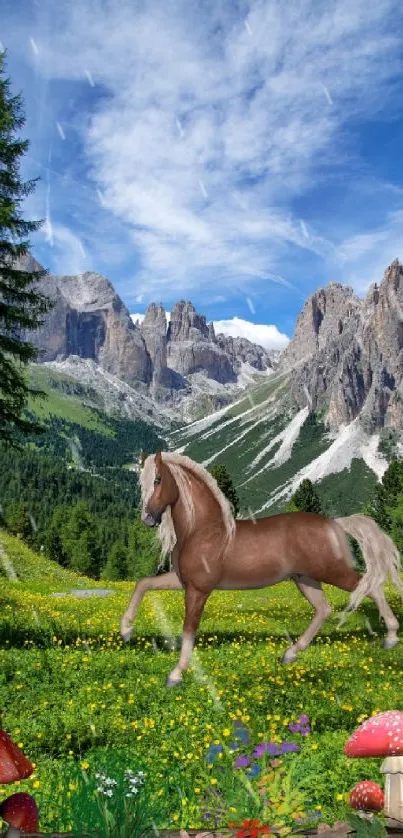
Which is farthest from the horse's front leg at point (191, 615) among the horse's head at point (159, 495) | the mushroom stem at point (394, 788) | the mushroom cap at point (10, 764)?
the mushroom cap at point (10, 764)

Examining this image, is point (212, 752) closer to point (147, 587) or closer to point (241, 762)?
point (241, 762)

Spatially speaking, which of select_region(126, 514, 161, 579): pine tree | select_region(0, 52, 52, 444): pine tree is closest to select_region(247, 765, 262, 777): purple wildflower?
select_region(0, 52, 52, 444): pine tree

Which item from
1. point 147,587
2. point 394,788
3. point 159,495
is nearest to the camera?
point 394,788

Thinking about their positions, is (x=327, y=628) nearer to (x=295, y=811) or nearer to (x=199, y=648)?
(x=199, y=648)

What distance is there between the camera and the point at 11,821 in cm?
408

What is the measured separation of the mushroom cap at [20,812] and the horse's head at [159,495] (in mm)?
3359

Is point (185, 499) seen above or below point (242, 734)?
above

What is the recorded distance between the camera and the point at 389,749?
15.7 ft

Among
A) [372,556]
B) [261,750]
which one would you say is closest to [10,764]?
[261,750]

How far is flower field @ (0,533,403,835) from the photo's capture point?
6816 mm

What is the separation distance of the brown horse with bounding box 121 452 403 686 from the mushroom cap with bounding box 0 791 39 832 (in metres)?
3.49

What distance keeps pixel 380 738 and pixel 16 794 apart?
266cm

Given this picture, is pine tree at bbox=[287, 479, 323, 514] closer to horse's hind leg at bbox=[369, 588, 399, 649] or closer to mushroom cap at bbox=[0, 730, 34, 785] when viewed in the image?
horse's hind leg at bbox=[369, 588, 399, 649]

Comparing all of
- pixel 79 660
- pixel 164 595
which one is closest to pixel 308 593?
pixel 79 660
